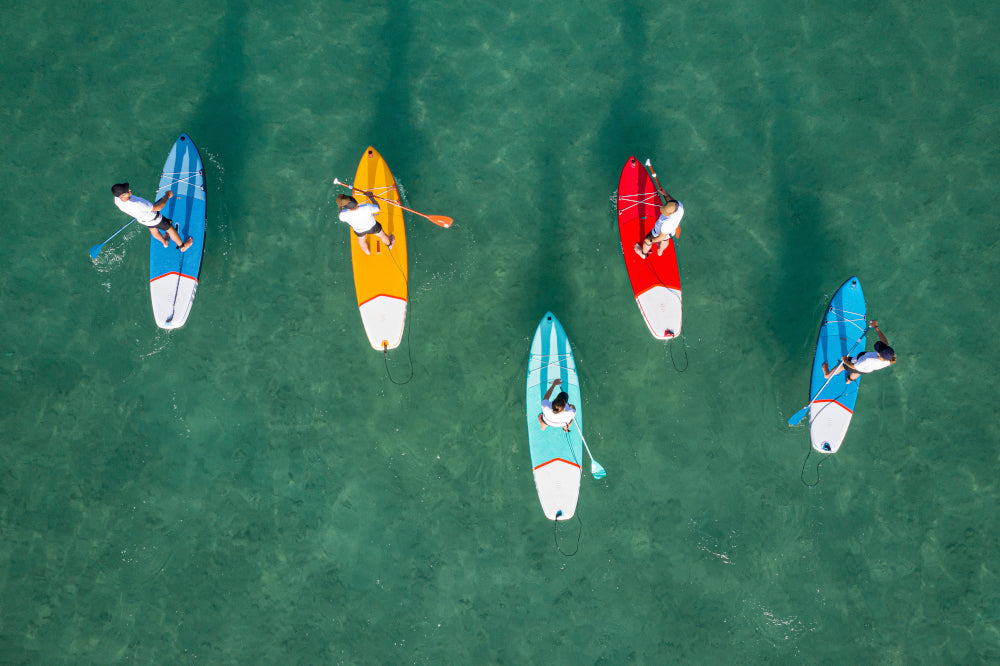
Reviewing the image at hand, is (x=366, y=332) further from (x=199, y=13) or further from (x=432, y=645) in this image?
(x=199, y=13)

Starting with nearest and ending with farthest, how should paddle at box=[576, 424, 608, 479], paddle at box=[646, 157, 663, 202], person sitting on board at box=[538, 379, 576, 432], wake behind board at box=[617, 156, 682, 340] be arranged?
person sitting on board at box=[538, 379, 576, 432], paddle at box=[576, 424, 608, 479], wake behind board at box=[617, 156, 682, 340], paddle at box=[646, 157, 663, 202]

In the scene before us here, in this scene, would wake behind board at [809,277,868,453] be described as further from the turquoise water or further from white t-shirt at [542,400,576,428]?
white t-shirt at [542,400,576,428]

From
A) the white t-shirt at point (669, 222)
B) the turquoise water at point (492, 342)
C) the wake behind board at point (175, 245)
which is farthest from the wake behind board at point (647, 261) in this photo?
the wake behind board at point (175, 245)

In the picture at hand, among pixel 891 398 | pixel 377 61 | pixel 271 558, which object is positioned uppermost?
pixel 377 61

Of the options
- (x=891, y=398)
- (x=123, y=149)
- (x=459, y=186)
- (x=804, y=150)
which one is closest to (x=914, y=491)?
(x=891, y=398)

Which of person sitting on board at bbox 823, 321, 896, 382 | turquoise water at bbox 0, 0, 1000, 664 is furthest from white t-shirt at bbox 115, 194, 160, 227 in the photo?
person sitting on board at bbox 823, 321, 896, 382

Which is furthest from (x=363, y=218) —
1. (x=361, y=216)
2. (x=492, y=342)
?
(x=492, y=342)
